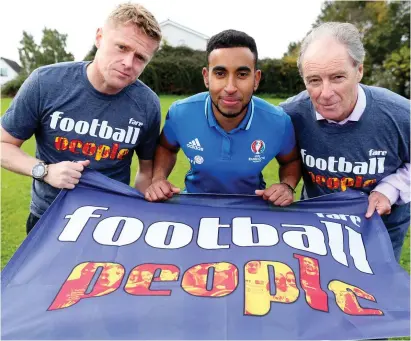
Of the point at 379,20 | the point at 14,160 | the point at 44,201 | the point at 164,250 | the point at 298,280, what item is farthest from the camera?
the point at 379,20

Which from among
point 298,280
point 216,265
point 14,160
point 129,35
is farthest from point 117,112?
point 298,280

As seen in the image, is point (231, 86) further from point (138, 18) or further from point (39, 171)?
point (39, 171)

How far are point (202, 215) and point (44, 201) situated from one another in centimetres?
113

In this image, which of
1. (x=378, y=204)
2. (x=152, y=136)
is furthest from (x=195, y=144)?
(x=378, y=204)

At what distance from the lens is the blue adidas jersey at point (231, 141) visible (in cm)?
284

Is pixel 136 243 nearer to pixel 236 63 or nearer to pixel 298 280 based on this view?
pixel 298 280

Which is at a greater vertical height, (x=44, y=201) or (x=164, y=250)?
(x=44, y=201)

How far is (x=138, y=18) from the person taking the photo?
2.65 meters

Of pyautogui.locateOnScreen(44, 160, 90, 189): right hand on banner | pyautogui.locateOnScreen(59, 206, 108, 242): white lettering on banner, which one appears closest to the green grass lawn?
pyautogui.locateOnScreen(44, 160, 90, 189): right hand on banner

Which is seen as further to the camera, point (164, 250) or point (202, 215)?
point (202, 215)

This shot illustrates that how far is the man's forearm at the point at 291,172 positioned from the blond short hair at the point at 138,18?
3.76 feet

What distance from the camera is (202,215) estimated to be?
2568mm

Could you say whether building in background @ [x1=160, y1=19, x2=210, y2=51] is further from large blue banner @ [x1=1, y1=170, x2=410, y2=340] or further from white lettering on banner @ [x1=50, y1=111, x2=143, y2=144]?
large blue banner @ [x1=1, y1=170, x2=410, y2=340]

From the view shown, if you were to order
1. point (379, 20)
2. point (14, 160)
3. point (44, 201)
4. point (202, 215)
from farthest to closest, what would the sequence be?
point (379, 20) → point (44, 201) → point (14, 160) → point (202, 215)
